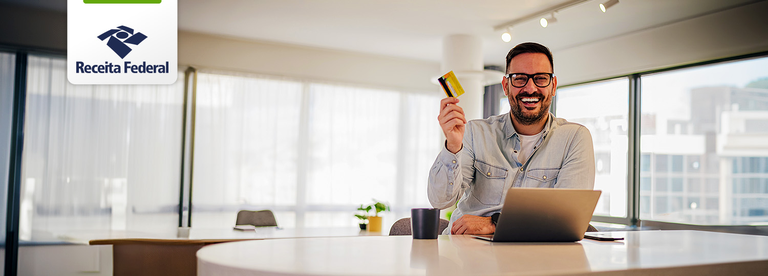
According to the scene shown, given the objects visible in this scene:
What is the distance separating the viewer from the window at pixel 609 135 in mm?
5375

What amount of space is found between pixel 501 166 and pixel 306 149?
4.41 m

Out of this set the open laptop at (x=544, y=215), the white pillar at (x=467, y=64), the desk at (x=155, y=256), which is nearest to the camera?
the open laptop at (x=544, y=215)

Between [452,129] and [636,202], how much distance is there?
4.30 meters

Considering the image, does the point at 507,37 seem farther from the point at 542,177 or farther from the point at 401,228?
the point at 542,177

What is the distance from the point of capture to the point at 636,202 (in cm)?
520

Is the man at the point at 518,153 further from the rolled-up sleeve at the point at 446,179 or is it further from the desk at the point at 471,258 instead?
the desk at the point at 471,258

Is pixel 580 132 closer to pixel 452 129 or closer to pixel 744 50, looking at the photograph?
pixel 452 129

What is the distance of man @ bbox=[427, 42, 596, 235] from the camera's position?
174 centimetres

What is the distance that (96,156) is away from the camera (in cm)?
511

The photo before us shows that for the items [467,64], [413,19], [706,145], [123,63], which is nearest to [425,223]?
[123,63]

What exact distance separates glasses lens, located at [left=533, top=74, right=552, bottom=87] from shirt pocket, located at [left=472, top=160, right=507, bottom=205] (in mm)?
312

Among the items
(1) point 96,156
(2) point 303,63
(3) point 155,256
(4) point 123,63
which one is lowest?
(3) point 155,256

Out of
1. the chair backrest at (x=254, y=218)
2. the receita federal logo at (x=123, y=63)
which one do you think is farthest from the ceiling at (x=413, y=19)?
the chair backrest at (x=254, y=218)

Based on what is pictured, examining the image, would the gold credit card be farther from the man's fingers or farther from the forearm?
the forearm
